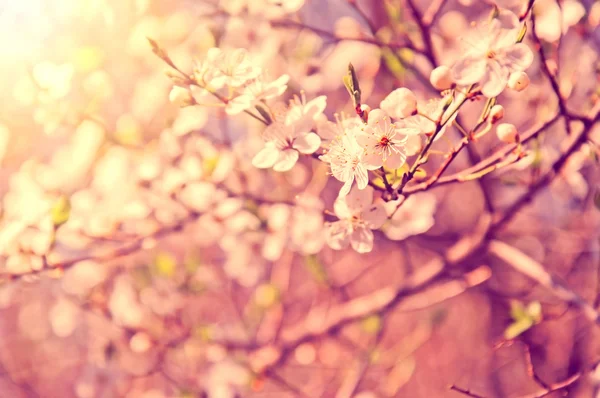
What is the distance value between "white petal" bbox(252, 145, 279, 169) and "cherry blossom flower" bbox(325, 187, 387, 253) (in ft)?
0.37

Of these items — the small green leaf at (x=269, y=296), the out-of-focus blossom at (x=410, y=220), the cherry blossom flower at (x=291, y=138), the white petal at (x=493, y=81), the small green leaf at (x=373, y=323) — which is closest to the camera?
the white petal at (x=493, y=81)

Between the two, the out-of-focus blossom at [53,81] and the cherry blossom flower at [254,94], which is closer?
the cherry blossom flower at [254,94]

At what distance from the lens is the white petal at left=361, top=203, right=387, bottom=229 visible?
654mm

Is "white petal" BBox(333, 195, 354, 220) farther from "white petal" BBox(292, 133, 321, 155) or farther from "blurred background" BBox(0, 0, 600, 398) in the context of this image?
"blurred background" BBox(0, 0, 600, 398)

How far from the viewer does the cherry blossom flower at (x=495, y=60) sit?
1.64 feet

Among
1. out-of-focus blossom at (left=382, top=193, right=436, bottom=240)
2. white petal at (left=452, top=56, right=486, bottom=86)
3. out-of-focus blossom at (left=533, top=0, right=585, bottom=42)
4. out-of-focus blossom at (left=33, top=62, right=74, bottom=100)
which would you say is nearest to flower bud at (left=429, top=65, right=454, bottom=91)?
white petal at (left=452, top=56, right=486, bottom=86)

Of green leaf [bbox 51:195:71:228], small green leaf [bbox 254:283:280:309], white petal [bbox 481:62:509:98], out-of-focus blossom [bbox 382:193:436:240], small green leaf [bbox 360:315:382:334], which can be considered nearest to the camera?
→ white petal [bbox 481:62:509:98]

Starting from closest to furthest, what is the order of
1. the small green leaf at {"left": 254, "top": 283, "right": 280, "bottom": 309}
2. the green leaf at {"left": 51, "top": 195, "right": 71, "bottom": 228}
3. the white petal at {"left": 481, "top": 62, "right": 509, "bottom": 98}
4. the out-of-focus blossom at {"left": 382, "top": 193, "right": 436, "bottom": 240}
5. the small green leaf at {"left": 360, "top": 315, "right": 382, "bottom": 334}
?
the white petal at {"left": 481, "top": 62, "right": 509, "bottom": 98} < the green leaf at {"left": 51, "top": 195, "right": 71, "bottom": 228} < the out-of-focus blossom at {"left": 382, "top": 193, "right": 436, "bottom": 240} < the small green leaf at {"left": 360, "top": 315, "right": 382, "bottom": 334} < the small green leaf at {"left": 254, "top": 283, "right": 280, "bottom": 309}

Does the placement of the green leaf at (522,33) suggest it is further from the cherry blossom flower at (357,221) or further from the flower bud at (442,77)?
the cherry blossom flower at (357,221)

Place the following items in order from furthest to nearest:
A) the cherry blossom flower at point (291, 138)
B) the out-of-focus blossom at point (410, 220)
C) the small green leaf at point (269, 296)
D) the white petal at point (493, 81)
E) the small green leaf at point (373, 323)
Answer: the small green leaf at point (269, 296)
the small green leaf at point (373, 323)
the out-of-focus blossom at point (410, 220)
the cherry blossom flower at point (291, 138)
the white petal at point (493, 81)

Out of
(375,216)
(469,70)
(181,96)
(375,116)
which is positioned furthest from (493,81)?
(181,96)

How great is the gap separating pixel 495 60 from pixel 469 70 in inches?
1.4

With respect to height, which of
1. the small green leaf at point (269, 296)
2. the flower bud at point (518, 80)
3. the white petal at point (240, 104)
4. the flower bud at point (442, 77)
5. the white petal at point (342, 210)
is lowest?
the small green leaf at point (269, 296)

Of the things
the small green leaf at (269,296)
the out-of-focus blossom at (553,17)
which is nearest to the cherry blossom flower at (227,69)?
the out-of-focus blossom at (553,17)
